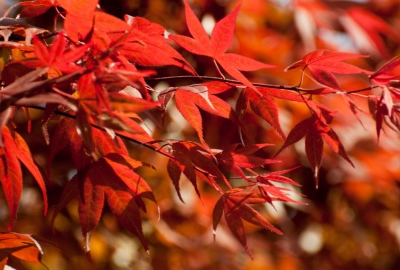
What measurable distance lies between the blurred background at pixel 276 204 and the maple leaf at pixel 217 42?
796 millimetres

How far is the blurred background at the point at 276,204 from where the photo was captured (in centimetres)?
168

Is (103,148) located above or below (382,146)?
above

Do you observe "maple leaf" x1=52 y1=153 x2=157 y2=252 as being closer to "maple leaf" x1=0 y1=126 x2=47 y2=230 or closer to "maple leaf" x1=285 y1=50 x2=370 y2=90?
"maple leaf" x1=0 y1=126 x2=47 y2=230

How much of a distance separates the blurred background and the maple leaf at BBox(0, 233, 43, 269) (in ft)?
2.21

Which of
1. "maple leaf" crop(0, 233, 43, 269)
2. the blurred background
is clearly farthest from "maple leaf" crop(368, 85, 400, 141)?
the blurred background

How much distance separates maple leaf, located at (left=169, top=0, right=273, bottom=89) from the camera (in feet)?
2.05

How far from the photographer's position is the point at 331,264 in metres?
2.52

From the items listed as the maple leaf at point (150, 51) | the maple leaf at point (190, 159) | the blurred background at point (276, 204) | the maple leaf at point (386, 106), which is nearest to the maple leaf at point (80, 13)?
the maple leaf at point (150, 51)

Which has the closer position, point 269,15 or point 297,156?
point 297,156

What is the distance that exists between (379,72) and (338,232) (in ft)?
6.18

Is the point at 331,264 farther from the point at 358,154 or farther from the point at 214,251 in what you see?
the point at 214,251

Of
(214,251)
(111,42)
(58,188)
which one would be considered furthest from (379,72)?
(214,251)

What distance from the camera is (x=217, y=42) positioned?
636 millimetres

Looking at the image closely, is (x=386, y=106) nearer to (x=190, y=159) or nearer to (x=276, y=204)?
(x=190, y=159)
